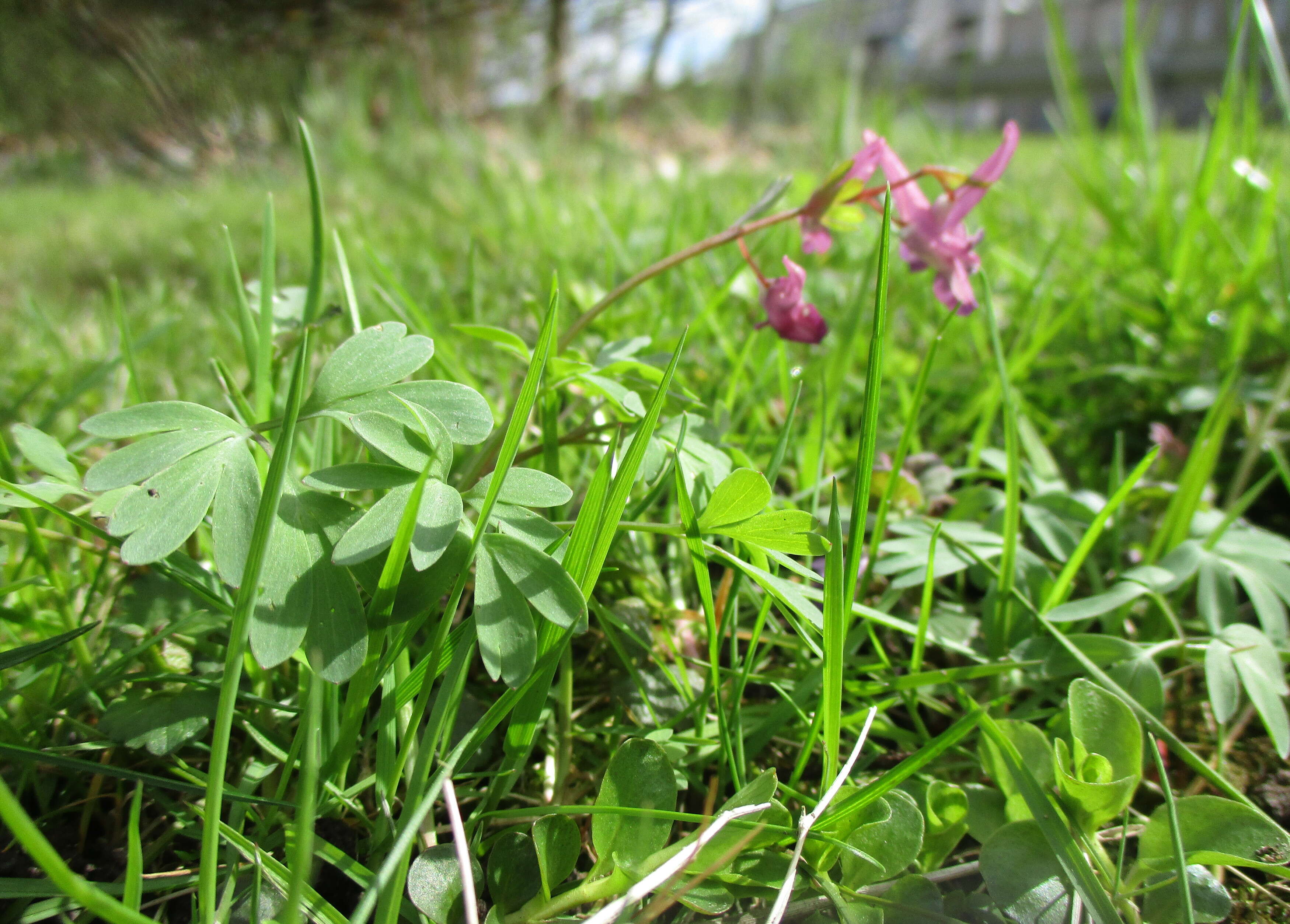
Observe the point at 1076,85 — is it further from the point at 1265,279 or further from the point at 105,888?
the point at 105,888

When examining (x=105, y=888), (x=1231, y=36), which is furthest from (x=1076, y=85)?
(x=105, y=888)

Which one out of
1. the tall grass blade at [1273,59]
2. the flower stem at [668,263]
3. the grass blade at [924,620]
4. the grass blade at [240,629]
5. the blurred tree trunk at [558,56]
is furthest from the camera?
the blurred tree trunk at [558,56]

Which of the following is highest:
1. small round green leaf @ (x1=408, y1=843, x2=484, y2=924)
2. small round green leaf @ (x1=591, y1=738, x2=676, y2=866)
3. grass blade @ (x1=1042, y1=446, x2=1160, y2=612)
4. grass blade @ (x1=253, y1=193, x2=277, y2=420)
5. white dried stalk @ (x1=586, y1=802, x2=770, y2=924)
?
grass blade @ (x1=253, y1=193, x2=277, y2=420)

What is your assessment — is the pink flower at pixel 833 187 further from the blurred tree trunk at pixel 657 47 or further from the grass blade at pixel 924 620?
the blurred tree trunk at pixel 657 47

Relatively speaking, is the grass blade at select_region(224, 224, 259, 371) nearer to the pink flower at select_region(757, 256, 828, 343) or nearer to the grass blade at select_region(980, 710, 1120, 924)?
the pink flower at select_region(757, 256, 828, 343)

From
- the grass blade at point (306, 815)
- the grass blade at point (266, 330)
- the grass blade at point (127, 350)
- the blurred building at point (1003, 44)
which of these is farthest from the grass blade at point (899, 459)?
the blurred building at point (1003, 44)

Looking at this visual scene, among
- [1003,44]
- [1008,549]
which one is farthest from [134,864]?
[1003,44]

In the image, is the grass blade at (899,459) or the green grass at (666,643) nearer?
the green grass at (666,643)

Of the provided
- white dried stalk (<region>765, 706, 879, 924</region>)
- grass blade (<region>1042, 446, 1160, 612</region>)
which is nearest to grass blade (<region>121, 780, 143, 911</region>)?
white dried stalk (<region>765, 706, 879, 924</region>)
